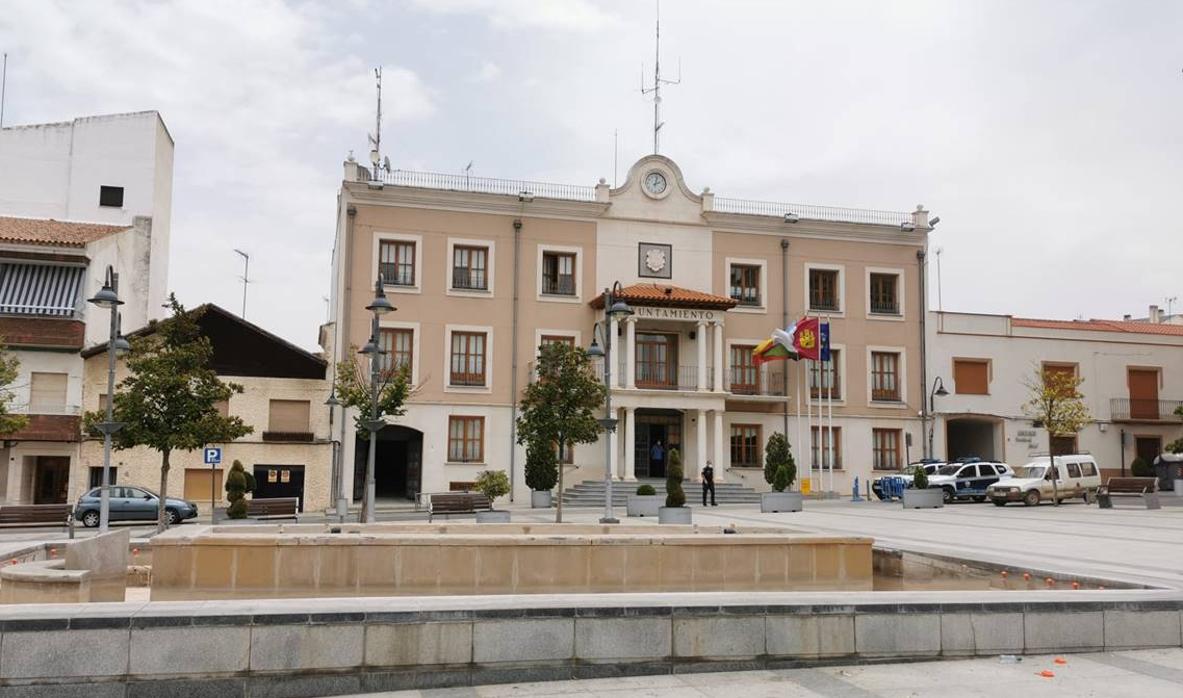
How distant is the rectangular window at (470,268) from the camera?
1485 inches

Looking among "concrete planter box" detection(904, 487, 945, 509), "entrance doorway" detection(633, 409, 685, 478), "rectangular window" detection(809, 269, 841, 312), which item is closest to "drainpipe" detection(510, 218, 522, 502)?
"entrance doorway" detection(633, 409, 685, 478)

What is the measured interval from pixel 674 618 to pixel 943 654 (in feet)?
7.36

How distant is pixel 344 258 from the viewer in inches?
1437

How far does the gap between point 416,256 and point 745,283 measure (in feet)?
44.0

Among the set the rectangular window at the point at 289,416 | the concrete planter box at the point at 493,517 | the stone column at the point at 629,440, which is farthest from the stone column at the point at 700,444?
the concrete planter box at the point at 493,517

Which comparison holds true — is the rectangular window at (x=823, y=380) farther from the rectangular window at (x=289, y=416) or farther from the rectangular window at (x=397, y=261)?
the rectangular window at (x=289, y=416)

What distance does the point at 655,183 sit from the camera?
3997 centimetres

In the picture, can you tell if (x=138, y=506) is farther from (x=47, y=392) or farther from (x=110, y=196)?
(x=110, y=196)

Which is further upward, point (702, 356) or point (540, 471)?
point (702, 356)

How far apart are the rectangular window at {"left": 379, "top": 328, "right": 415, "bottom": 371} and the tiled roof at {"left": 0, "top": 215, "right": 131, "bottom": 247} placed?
10497 mm

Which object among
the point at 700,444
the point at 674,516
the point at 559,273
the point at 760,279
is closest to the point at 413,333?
the point at 559,273

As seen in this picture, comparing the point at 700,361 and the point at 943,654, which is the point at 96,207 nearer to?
the point at 700,361

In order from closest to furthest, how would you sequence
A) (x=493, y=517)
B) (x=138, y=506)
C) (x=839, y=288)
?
(x=493, y=517) → (x=138, y=506) → (x=839, y=288)

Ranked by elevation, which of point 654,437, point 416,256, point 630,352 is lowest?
point 654,437
